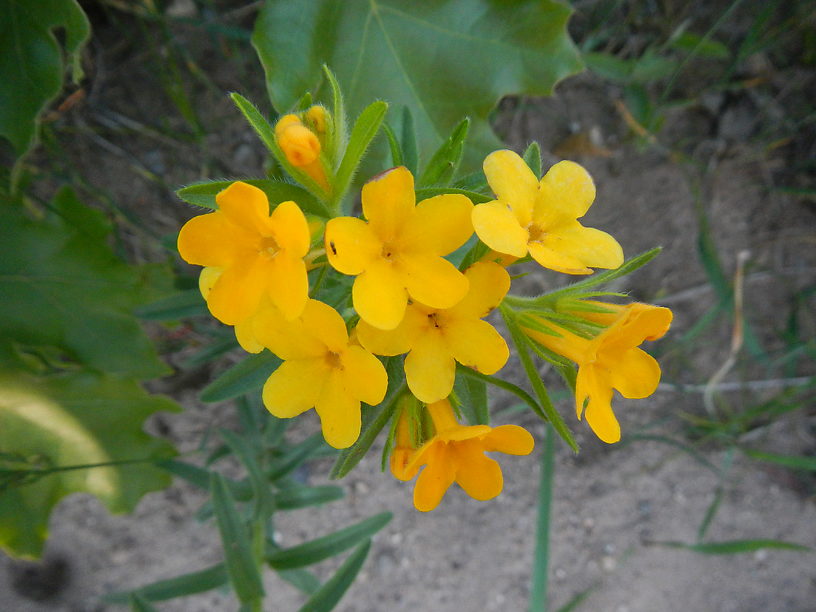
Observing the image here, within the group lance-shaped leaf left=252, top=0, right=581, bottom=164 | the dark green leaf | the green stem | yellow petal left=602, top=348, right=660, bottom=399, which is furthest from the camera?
the green stem

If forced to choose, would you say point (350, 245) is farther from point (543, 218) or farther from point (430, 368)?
point (543, 218)

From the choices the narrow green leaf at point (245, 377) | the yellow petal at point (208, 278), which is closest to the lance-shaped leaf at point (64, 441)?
the narrow green leaf at point (245, 377)

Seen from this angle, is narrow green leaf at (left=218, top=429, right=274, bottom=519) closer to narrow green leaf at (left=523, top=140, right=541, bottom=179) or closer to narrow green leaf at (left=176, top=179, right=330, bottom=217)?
narrow green leaf at (left=176, top=179, right=330, bottom=217)

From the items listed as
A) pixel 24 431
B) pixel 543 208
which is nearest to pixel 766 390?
pixel 543 208

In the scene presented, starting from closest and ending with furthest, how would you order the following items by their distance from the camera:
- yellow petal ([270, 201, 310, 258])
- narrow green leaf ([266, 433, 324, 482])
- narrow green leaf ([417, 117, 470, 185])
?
yellow petal ([270, 201, 310, 258]) < narrow green leaf ([417, 117, 470, 185]) < narrow green leaf ([266, 433, 324, 482])

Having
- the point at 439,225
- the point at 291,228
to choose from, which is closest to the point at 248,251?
the point at 291,228

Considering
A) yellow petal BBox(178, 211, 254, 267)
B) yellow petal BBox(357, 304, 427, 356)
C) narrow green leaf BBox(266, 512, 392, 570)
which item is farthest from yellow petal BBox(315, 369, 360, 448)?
narrow green leaf BBox(266, 512, 392, 570)
